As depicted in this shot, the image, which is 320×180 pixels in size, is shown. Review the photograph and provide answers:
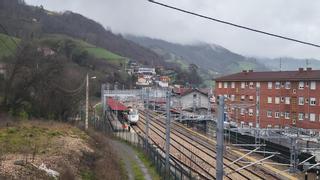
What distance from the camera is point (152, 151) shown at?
3816 centimetres

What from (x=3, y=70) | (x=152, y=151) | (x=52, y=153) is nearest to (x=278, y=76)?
(x=152, y=151)

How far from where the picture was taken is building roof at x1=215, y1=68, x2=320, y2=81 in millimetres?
63781

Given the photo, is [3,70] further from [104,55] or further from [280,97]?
[104,55]

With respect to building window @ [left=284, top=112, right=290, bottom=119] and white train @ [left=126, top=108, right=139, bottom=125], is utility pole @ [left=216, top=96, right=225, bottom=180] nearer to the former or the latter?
white train @ [left=126, top=108, right=139, bottom=125]

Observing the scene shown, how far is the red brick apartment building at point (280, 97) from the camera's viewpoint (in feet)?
204

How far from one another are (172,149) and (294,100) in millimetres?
27076

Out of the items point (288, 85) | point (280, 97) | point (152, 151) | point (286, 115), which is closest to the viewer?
point (152, 151)

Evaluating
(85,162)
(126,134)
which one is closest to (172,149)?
(126,134)

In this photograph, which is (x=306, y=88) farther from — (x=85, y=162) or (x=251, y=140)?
(x=85, y=162)

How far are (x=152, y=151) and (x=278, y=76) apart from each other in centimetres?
3746

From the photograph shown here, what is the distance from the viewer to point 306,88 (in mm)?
63625

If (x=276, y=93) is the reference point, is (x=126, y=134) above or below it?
below

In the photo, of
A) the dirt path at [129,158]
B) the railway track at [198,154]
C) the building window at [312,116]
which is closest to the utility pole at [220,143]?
the railway track at [198,154]

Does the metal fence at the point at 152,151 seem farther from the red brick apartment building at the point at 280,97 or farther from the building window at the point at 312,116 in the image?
the building window at the point at 312,116
